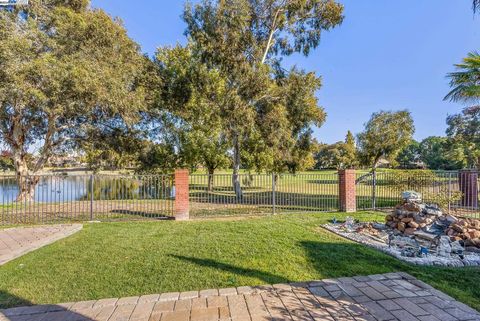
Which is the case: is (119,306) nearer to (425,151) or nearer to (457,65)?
(457,65)

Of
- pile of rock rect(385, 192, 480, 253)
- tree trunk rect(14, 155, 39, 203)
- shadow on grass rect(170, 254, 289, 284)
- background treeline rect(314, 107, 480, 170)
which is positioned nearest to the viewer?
shadow on grass rect(170, 254, 289, 284)

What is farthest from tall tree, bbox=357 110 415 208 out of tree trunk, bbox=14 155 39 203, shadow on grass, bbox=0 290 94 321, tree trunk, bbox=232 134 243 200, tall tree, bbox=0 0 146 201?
shadow on grass, bbox=0 290 94 321

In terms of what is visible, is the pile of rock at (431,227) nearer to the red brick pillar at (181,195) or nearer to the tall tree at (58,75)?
the red brick pillar at (181,195)

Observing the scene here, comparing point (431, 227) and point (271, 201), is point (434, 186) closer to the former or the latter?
point (431, 227)

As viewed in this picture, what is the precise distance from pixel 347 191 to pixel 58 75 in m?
11.2

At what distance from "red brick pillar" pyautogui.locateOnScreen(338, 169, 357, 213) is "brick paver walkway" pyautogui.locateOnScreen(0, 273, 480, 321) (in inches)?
239

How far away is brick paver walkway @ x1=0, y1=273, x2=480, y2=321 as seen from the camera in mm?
2863

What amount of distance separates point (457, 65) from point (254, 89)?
8.21 metres

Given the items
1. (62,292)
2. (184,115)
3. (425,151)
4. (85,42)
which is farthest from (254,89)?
(425,151)

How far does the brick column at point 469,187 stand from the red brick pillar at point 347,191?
4271mm

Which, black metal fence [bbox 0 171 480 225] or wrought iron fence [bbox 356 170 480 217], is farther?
wrought iron fence [bbox 356 170 480 217]

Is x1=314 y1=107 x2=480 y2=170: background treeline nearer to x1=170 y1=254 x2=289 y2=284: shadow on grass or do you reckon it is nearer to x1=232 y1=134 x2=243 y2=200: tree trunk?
x1=232 y1=134 x2=243 y2=200: tree trunk

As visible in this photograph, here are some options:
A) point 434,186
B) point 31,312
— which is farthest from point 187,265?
point 434,186

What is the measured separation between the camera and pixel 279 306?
10.0 feet
